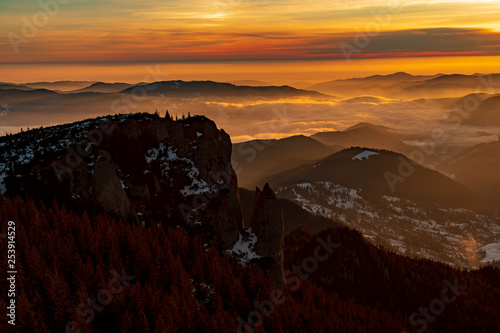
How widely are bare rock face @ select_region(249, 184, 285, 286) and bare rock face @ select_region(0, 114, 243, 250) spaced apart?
444 centimetres

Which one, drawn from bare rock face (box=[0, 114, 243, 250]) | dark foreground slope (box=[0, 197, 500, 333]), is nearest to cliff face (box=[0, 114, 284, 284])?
bare rock face (box=[0, 114, 243, 250])

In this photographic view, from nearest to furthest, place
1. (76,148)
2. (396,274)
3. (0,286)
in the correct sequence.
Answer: (0,286) < (76,148) < (396,274)

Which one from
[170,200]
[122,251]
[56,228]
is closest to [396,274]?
[170,200]

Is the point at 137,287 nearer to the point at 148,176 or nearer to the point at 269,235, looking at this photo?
the point at 148,176

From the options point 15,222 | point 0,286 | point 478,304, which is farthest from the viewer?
point 478,304

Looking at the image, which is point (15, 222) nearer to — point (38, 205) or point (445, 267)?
point (38, 205)

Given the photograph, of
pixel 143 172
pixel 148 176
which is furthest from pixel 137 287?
pixel 143 172

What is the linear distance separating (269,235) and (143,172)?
26.4m

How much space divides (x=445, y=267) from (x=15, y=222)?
151980mm

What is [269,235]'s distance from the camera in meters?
78.9

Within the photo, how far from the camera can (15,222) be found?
187 ft

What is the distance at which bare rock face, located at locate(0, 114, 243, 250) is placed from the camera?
224ft

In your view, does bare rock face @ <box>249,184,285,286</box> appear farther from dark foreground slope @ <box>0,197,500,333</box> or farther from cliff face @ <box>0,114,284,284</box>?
dark foreground slope @ <box>0,197,500,333</box>

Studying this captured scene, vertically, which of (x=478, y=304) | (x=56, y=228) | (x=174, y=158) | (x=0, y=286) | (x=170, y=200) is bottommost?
(x=478, y=304)
